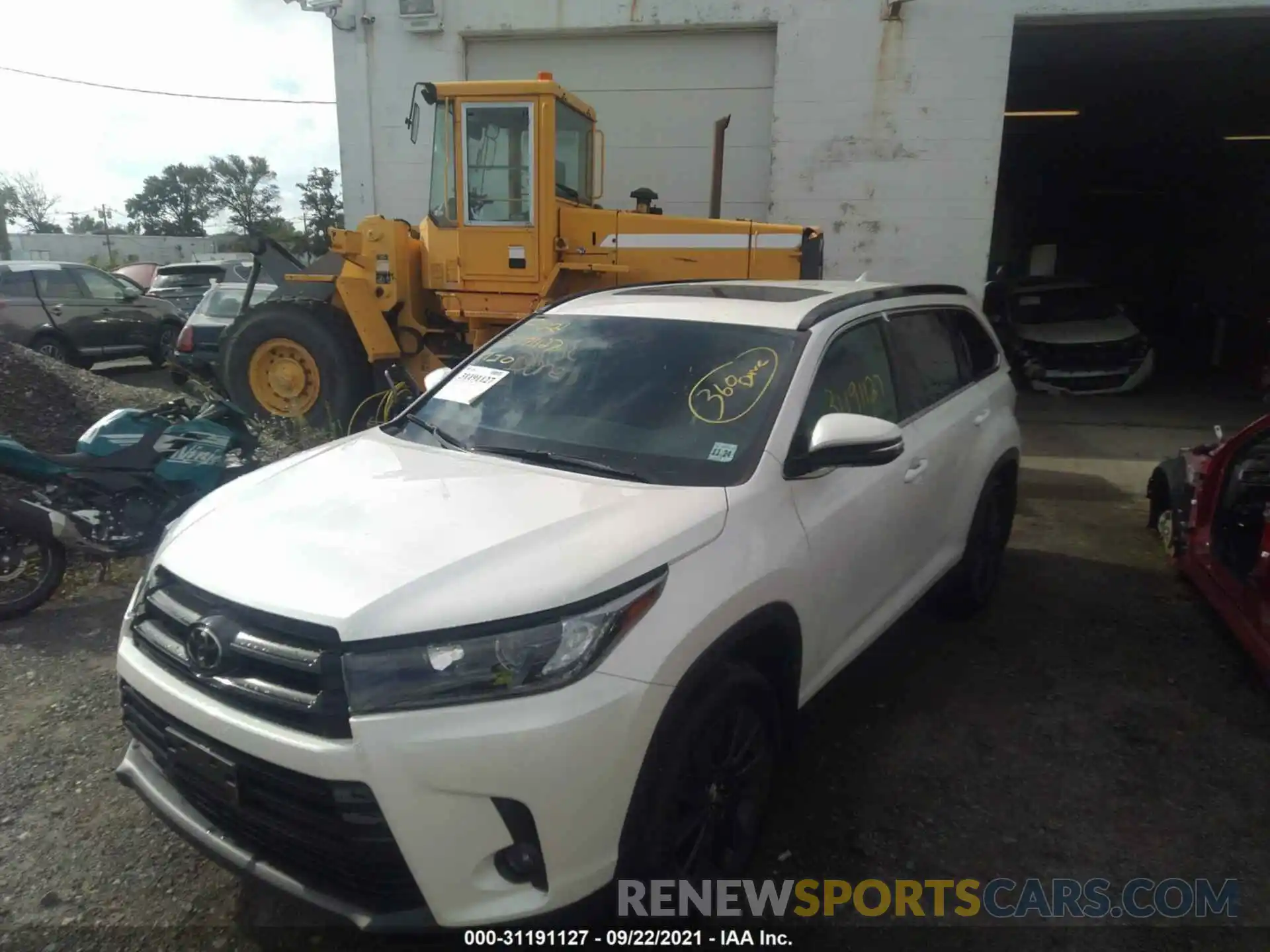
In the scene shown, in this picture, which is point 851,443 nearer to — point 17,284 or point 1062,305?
point 1062,305

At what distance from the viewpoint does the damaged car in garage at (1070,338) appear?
11.8 m

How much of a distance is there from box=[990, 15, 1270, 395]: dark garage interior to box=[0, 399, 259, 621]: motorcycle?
33.1ft

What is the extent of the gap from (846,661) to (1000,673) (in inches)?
49.5

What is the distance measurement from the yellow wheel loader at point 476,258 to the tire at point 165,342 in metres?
7.22

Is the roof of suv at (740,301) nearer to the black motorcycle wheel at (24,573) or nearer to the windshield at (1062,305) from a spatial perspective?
the black motorcycle wheel at (24,573)

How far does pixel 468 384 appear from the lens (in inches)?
135

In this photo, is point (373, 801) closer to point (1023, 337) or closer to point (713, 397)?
point (713, 397)

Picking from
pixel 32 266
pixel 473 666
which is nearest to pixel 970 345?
pixel 473 666

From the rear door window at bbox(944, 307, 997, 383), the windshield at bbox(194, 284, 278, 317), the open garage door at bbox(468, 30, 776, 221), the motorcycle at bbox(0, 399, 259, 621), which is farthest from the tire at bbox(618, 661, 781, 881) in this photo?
the windshield at bbox(194, 284, 278, 317)

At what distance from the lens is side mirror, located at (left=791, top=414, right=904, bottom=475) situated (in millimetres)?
2641

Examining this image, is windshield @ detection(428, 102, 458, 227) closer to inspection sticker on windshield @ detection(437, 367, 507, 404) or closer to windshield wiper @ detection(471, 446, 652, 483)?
inspection sticker on windshield @ detection(437, 367, 507, 404)

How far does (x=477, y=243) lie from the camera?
24.3 feet

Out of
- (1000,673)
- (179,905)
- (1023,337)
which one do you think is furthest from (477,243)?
(1023,337)

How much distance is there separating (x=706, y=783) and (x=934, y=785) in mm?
1242
